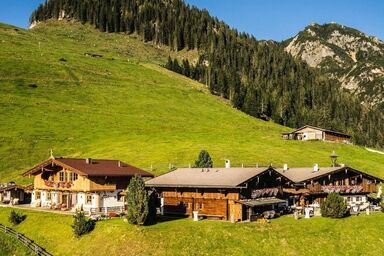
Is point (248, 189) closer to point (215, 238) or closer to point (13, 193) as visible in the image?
point (215, 238)

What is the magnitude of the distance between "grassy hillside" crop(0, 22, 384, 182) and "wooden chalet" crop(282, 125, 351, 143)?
6396 millimetres

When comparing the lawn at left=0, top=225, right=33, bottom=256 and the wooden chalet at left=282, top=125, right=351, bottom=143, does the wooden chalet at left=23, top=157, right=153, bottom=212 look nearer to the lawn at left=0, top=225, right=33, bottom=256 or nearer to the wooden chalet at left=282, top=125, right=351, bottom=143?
the lawn at left=0, top=225, right=33, bottom=256

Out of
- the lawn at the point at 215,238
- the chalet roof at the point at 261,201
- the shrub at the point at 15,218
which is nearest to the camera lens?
the lawn at the point at 215,238

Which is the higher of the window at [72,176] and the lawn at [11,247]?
the window at [72,176]

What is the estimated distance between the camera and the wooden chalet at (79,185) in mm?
62156

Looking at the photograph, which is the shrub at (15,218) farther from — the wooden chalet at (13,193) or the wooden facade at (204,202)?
the wooden facade at (204,202)

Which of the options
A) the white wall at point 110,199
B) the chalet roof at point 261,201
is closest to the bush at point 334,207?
the chalet roof at point 261,201

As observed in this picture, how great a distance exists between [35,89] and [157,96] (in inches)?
1559

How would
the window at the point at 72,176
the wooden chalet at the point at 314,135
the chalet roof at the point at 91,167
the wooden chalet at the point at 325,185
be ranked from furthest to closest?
1. the wooden chalet at the point at 314,135
2. the wooden chalet at the point at 325,185
3. the window at the point at 72,176
4. the chalet roof at the point at 91,167

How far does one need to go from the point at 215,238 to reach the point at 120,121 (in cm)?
8657

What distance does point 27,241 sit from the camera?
167ft

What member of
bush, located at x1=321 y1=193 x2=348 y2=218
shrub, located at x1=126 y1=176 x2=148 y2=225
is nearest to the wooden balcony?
bush, located at x1=321 y1=193 x2=348 y2=218

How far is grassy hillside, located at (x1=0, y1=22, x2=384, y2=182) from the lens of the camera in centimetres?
9788

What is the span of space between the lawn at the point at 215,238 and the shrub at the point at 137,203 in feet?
3.48
